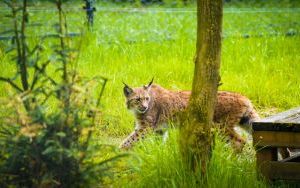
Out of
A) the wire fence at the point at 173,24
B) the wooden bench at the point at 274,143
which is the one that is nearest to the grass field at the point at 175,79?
the wooden bench at the point at 274,143

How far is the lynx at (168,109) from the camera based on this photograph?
7.09 m

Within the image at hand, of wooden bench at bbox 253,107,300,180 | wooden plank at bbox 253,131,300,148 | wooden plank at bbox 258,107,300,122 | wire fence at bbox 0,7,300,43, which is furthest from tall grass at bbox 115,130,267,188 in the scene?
wire fence at bbox 0,7,300,43

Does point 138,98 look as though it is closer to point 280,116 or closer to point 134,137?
point 134,137

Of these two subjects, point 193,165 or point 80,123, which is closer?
point 80,123

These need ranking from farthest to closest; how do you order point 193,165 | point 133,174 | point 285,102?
point 285,102, point 133,174, point 193,165

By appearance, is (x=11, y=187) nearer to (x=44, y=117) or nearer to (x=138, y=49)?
(x=44, y=117)

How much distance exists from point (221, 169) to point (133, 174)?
0.75m

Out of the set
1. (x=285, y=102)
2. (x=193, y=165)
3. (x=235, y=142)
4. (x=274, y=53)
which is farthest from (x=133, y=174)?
(x=274, y=53)

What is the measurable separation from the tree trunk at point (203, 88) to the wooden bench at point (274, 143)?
53 centimetres

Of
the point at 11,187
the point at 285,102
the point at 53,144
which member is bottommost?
the point at 285,102

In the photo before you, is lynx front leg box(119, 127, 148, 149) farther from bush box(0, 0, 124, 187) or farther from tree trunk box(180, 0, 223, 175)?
bush box(0, 0, 124, 187)

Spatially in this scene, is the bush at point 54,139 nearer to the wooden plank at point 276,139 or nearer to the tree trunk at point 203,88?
the tree trunk at point 203,88

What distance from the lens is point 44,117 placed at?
3898mm

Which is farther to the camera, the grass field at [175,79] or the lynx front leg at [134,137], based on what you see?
the lynx front leg at [134,137]
